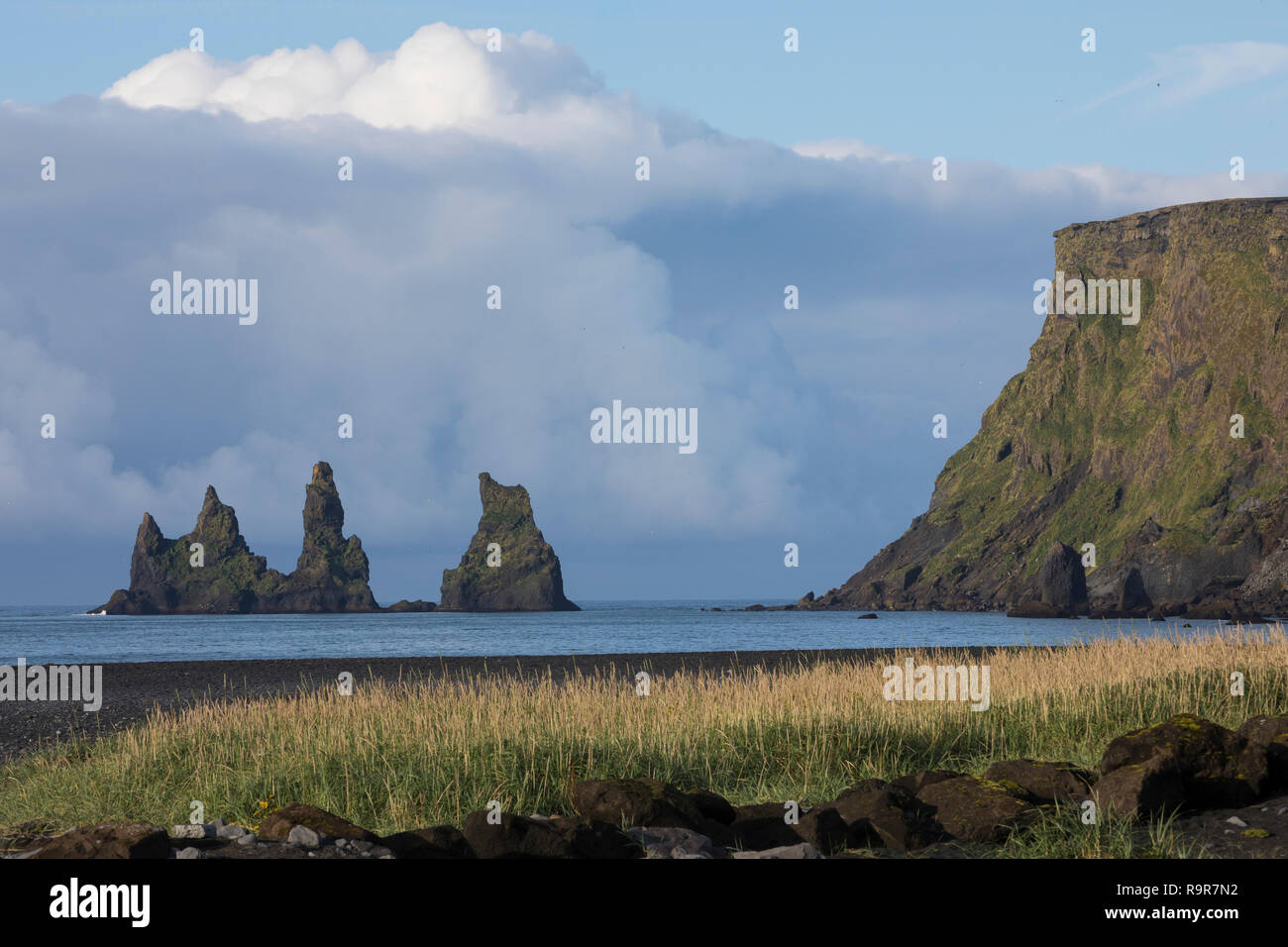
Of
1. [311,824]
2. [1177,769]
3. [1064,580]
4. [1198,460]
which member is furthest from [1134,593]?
[311,824]

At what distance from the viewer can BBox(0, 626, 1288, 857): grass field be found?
12.7 meters

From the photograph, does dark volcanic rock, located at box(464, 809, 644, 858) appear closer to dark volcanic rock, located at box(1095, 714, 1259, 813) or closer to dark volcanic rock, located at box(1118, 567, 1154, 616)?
dark volcanic rock, located at box(1095, 714, 1259, 813)

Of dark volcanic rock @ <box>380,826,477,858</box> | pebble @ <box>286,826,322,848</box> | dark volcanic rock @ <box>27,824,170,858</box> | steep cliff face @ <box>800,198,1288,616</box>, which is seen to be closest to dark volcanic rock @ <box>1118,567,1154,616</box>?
steep cliff face @ <box>800,198,1288,616</box>

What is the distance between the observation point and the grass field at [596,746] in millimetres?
12672

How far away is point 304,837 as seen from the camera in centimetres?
923

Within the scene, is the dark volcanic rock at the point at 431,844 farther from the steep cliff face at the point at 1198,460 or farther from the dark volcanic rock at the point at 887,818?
the steep cliff face at the point at 1198,460

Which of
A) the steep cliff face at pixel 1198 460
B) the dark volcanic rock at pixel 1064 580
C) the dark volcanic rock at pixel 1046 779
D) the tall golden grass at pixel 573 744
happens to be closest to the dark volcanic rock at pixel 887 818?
the dark volcanic rock at pixel 1046 779

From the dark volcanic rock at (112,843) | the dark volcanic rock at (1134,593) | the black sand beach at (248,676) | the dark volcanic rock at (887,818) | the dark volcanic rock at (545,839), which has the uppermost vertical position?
the dark volcanic rock at (112,843)

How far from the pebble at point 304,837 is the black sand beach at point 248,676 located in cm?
1295

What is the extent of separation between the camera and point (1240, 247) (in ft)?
614

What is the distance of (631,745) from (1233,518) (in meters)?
149

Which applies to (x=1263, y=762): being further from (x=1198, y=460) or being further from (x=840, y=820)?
(x=1198, y=460)

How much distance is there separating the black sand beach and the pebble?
1295cm
